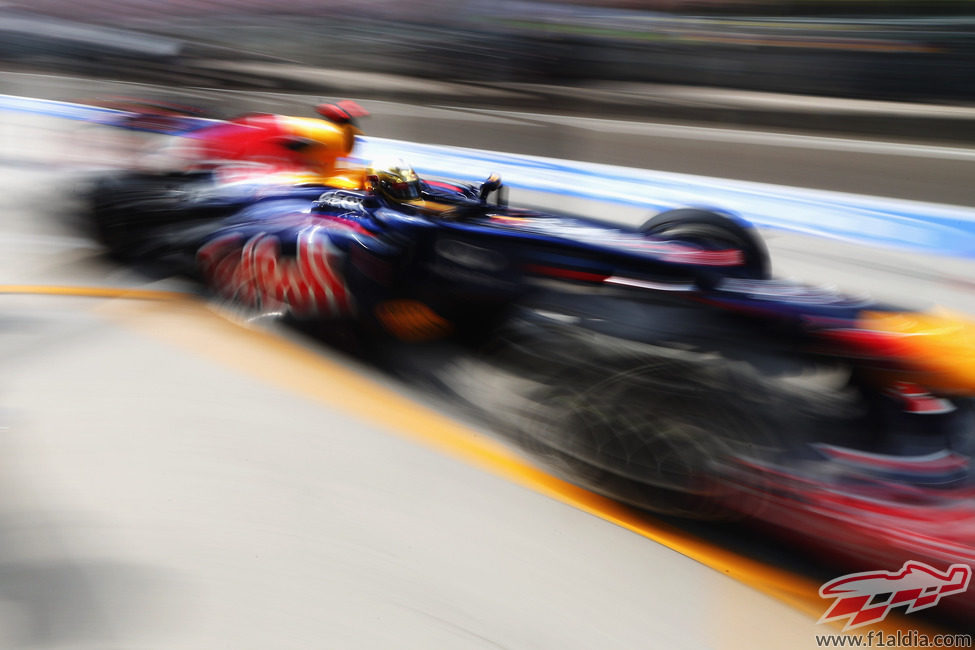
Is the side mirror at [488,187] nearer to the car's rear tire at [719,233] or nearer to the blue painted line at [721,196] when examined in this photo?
the car's rear tire at [719,233]

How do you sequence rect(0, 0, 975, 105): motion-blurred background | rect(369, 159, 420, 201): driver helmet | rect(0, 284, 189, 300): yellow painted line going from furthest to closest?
rect(0, 0, 975, 105): motion-blurred background → rect(0, 284, 189, 300): yellow painted line → rect(369, 159, 420, 201): driver helmet

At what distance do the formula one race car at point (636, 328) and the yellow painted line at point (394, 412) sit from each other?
9cm

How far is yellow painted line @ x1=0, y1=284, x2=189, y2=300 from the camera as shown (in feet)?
12.6

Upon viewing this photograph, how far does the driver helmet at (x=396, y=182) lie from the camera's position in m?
3.00

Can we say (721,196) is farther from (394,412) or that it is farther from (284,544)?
(284,544)

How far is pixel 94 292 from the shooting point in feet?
12.8

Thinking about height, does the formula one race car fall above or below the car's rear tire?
below

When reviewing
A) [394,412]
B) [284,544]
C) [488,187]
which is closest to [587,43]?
[488,187]

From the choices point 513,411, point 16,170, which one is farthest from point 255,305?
point 16,170

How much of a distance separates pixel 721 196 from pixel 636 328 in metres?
3.57

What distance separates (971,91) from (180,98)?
20.9 ft

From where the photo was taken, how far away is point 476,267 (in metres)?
2.64

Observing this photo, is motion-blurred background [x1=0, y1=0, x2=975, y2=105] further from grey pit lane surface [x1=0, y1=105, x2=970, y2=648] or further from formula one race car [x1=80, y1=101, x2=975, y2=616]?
grey pit lane surface [x1=0, y1=105, x2=970, y2=648]

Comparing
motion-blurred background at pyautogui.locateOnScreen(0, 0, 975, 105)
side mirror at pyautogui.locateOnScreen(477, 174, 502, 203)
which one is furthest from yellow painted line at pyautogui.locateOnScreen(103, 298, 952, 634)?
motion-blurred background at pyautogui.locateOnScreen(0, 0, 975, 105)
